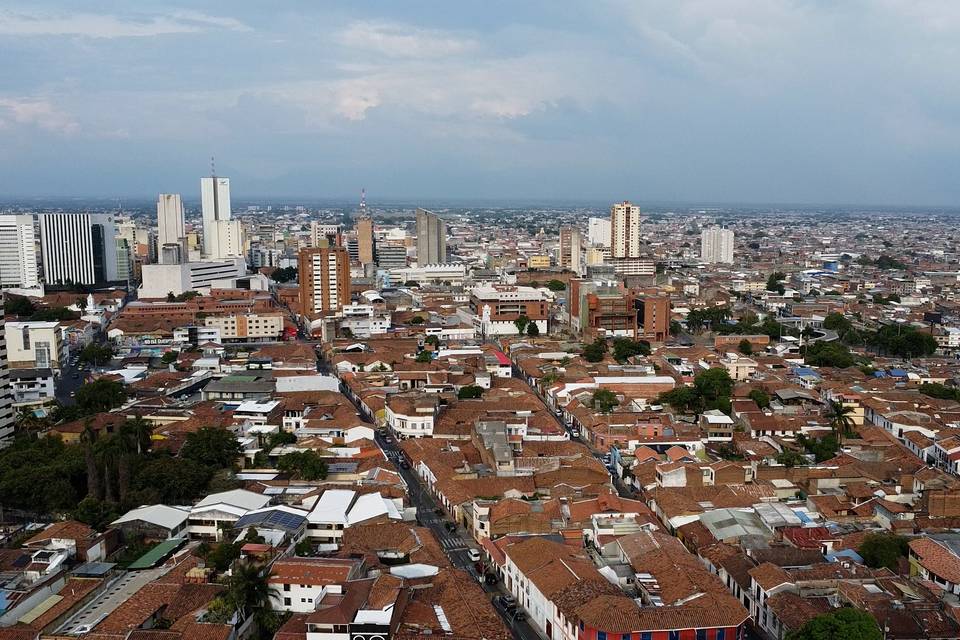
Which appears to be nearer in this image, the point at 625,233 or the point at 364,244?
the point at 364,244

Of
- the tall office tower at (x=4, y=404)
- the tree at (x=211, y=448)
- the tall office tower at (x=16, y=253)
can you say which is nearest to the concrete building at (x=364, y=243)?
the tall office tower at (x=16, y=253)

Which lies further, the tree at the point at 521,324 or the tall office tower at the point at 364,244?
the tall office tower at the point at 364,244

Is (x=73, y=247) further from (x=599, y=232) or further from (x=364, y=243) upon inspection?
(x=599, y=232)

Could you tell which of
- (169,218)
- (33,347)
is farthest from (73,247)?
(33,347)

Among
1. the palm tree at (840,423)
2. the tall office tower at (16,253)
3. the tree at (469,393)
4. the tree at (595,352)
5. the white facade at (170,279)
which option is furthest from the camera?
the tall office tower at (16,253)

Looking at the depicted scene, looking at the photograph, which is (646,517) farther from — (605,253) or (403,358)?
(605,253)

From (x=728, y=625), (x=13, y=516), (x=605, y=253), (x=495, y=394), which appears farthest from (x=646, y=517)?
(x=605, y=253)

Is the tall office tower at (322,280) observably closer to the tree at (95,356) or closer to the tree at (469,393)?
the tree at (95,356)

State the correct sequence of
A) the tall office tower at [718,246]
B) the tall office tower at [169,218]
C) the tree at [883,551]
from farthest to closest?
the tall office tower at [718,246], the tall office tower at [169,218], the tree at [883,551]
